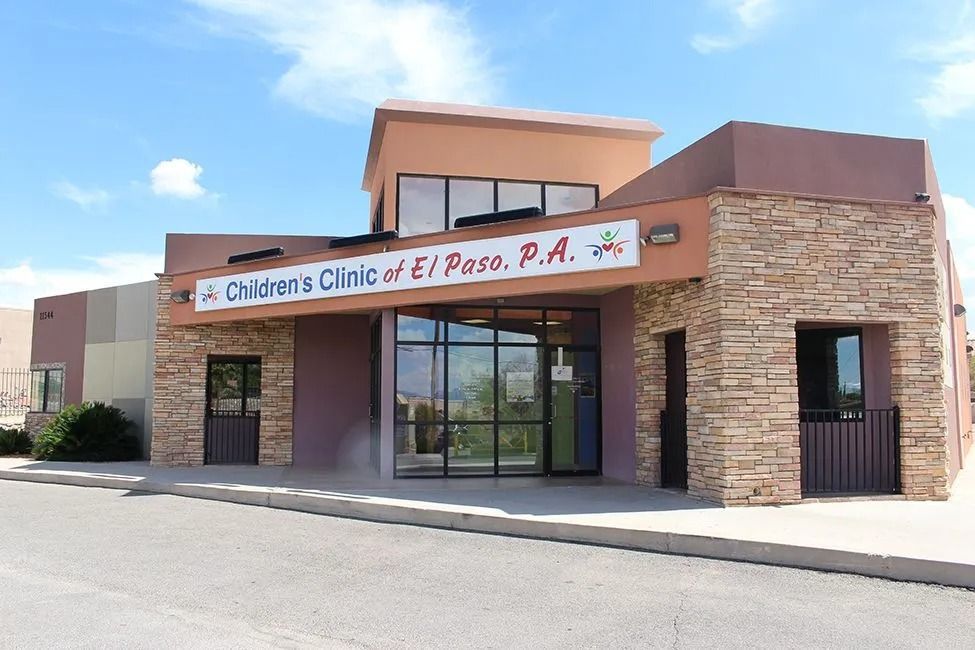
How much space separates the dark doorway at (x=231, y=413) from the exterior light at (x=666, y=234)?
10.6 meters

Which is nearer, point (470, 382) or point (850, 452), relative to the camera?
point (850, 452)

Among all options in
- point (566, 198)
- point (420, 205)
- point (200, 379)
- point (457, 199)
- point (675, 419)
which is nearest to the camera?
point (675, 419)

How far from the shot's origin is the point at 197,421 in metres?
17.0

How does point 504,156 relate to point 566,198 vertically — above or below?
above

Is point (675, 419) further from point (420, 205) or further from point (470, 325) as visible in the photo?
point (420, 205)

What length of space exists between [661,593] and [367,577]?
2647 mm

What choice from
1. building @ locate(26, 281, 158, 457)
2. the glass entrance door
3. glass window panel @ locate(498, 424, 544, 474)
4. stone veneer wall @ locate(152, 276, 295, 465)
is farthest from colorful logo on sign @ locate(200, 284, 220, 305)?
the glass entrance door

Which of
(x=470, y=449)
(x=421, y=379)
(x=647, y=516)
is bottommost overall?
(x=647, y=516)

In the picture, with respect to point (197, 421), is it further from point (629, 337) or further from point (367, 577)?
point (367, 577)

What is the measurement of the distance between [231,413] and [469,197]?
753cm

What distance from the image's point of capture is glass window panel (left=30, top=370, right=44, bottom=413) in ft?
76.4

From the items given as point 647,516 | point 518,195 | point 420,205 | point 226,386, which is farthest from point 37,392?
point 647,516

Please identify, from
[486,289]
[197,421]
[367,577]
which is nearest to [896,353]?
[486,289]

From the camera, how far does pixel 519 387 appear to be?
14.8 meters
